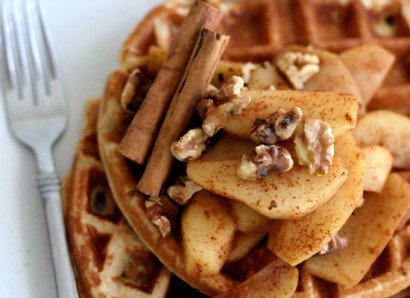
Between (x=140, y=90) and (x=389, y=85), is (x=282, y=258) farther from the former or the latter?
(x=389, y=85)

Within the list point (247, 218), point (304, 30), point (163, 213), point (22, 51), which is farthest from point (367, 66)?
point (22, 51)

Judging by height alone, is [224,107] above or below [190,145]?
above

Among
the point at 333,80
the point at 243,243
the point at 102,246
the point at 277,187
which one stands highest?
the point at 333,80

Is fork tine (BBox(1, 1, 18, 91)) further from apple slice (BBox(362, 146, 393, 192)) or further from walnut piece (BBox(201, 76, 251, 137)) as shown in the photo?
apple slice (BBox(362, 146, 393, 192))

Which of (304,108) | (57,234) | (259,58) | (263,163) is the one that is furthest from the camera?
(259,58)

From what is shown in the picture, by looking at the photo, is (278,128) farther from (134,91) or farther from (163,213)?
(134,91)

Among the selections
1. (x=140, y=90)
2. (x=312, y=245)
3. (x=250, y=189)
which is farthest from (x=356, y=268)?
(x=140, y=90)
